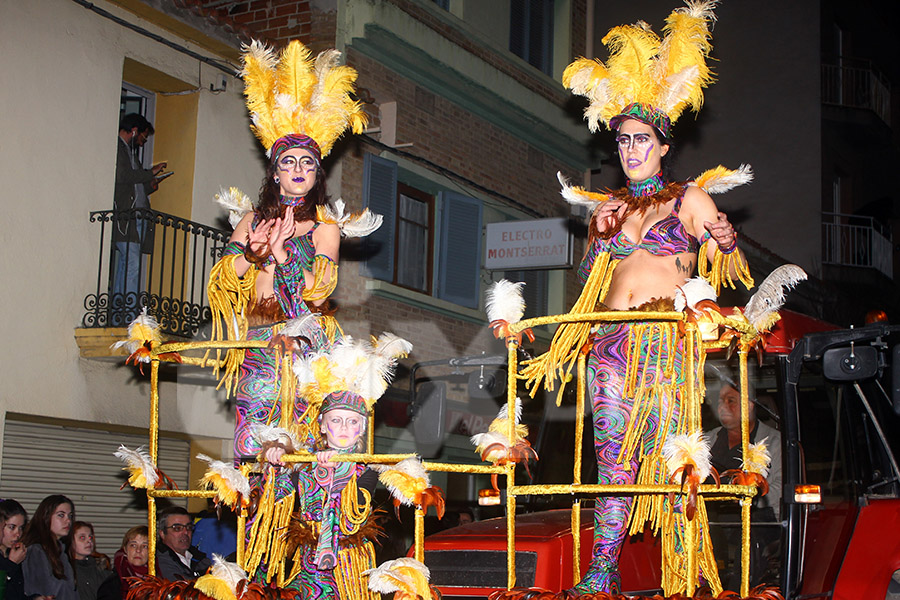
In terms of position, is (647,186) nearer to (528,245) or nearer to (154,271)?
(154,271)

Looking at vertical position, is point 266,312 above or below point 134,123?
below

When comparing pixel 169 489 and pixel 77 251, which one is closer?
pixel 169 489

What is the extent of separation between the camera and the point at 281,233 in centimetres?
524

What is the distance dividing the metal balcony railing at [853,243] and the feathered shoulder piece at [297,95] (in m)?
13.1

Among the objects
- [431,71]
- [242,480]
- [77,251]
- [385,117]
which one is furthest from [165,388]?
[242,480]

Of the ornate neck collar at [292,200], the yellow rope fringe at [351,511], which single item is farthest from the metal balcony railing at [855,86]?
the yellow rope fringe at [351,511]

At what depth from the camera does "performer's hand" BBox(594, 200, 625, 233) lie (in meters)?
4.92

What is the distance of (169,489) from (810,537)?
9.43 feet

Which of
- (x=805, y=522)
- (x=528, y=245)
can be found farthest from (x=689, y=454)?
(x=528, y=245)

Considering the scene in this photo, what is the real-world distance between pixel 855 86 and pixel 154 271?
43.1 feet

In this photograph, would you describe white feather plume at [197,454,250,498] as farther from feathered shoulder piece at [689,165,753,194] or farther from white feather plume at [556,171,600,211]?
feathered shoulder piece at [689,165,753,194]

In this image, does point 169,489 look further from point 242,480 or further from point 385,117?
point 385,117

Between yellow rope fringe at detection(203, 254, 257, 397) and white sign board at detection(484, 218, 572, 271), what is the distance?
23.0 ft

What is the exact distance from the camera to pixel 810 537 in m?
5.02
